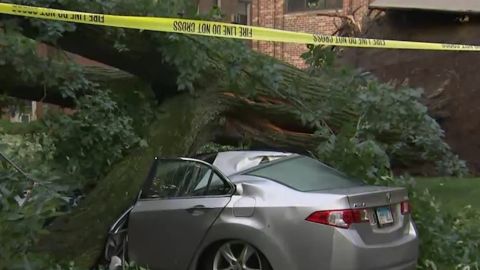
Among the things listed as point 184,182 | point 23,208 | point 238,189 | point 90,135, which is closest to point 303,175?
point 238,189

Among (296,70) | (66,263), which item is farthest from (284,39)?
(66,263)

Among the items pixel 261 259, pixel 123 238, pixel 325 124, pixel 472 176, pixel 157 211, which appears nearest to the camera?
pixel 261 259

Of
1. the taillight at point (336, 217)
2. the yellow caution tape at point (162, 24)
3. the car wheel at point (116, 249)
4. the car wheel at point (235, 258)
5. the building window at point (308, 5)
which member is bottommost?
the car wheel at point (116, 249)

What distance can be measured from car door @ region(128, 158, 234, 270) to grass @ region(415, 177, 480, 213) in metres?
4.90

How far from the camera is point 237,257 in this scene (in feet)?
19.6

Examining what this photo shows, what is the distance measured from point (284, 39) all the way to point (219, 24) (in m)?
0.69

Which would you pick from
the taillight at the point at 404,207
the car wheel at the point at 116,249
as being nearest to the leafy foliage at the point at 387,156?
the taillight at the point at 404,207

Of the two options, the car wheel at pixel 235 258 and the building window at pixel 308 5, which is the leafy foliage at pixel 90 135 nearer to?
the car wheel at pixel 235 258

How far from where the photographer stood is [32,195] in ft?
16.3

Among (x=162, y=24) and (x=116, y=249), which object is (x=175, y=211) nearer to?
(x=116, y=249)

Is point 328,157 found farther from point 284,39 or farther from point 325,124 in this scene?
point 284,39

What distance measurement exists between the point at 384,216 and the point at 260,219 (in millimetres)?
1073

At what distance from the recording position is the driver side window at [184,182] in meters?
6.24

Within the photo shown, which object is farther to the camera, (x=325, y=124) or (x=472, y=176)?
(x=472, y=176)
